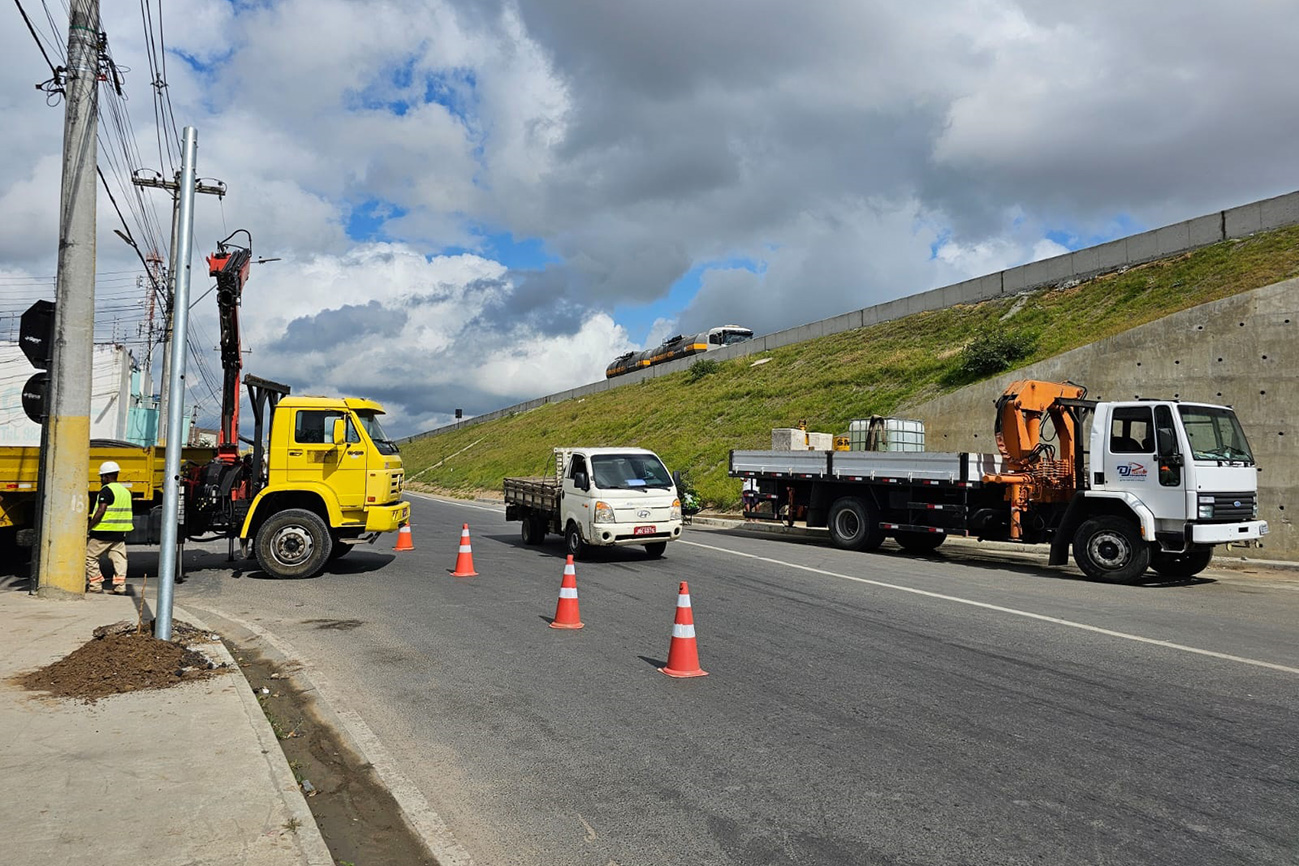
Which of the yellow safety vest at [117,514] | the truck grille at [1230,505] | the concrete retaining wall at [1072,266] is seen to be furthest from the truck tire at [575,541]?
the concrete retaining wall at [1072,266]

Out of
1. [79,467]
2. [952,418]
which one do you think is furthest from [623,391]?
[79,467]

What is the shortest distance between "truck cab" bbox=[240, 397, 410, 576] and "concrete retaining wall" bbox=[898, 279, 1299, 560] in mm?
15531

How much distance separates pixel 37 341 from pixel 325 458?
390 centimetres

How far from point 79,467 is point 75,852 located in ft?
25.4

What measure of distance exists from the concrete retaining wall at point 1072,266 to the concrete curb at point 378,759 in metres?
28.3

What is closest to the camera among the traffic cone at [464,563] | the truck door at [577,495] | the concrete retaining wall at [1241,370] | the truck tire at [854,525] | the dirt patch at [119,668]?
the dirt patch at [119,668]

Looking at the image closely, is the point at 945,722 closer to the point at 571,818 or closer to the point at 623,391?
the point at 571,818

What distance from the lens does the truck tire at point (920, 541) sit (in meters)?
17.6

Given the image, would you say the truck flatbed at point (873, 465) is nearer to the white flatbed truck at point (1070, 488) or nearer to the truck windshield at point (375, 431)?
the white flatbed truck at point (1070, 488)

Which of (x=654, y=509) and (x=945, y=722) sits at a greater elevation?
(x=654, y=509)

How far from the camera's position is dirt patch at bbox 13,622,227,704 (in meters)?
6.17

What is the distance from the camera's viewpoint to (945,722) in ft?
18.7

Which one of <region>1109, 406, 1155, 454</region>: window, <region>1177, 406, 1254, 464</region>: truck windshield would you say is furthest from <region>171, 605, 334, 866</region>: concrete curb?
<region>1177, 406, 1254, 464</region>: truck windshield

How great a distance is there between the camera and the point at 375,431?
1319 cm
